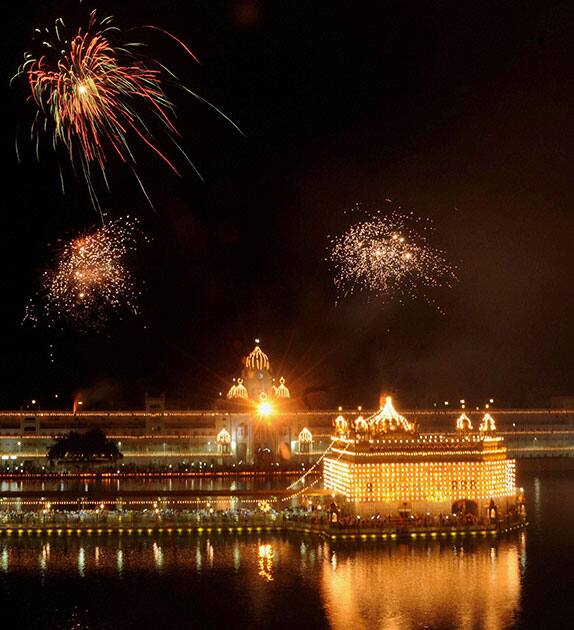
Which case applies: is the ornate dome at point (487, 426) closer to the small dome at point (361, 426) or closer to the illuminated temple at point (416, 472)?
the illuminated temple at point (416, 472)

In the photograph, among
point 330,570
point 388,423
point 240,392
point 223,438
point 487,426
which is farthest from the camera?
point 240,392

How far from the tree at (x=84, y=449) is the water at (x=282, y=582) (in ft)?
74.9

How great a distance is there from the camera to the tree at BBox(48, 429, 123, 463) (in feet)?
163

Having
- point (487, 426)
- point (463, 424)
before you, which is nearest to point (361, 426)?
point (487, 426)

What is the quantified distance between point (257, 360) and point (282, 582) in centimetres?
3366

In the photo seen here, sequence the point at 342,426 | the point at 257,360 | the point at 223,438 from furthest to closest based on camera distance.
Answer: the point at 257,360
the point at 223,438
the point at 342,426

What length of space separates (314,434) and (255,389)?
4.63 m

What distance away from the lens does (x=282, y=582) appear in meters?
22.3

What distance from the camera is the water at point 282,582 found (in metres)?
19.6

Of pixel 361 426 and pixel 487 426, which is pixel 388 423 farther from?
pixel 487 426

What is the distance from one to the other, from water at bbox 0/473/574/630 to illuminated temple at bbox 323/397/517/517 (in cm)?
144

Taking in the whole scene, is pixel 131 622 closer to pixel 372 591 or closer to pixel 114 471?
pixel 372 591

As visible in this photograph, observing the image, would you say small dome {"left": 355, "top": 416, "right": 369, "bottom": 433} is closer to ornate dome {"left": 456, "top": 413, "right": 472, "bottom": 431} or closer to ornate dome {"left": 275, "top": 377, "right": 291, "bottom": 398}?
ornate dome {"left": 456, "top": 413, "right": 472, "bottom": 431}

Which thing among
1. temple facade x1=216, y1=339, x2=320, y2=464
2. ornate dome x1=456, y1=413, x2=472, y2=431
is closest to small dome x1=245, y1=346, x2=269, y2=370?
temple facade x1=216, y1=339, x2=320, y2=464
